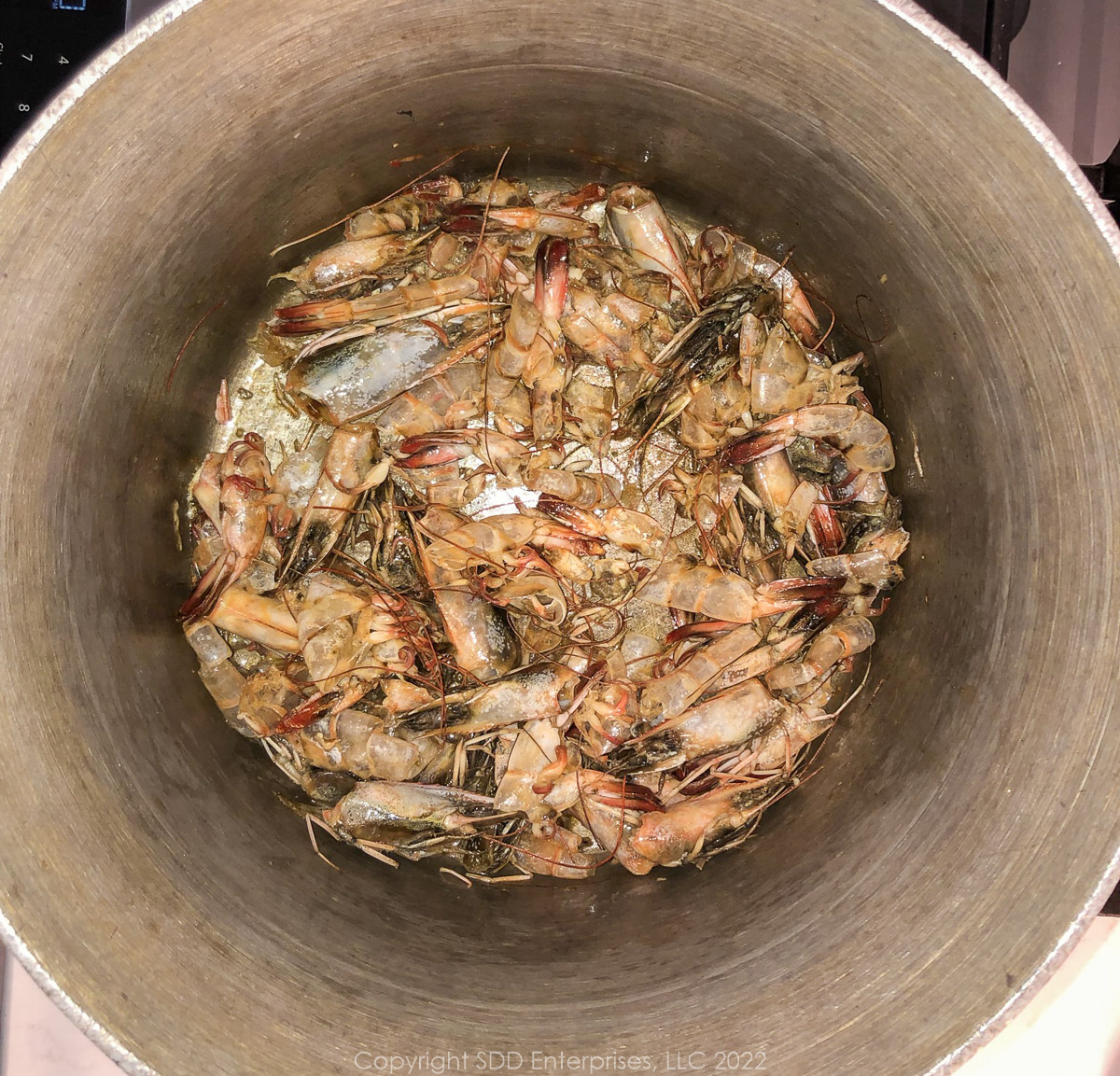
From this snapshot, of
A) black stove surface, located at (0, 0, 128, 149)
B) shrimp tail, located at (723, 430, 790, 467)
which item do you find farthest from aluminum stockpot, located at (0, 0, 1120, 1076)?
black stove surface, located at (0, 0, 128, 149)

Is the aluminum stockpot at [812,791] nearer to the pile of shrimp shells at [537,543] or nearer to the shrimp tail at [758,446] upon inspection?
the pile of shrimp shells at [537,543]

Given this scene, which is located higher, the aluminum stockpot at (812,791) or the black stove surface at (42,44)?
the black stove surface at (42,44)

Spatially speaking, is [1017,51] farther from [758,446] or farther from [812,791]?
[812,791]

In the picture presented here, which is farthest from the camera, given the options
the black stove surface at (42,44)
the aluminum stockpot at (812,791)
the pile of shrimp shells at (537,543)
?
the pile of shrimp shells at (537,543)

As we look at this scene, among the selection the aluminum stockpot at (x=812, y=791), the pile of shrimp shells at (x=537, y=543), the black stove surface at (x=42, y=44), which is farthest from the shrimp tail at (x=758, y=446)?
the black stove surface at (x=42, y=44)

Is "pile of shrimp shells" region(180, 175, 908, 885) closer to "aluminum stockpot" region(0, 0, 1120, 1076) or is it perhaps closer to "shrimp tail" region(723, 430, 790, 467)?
"shrimp tail" region(723, 430, 790, 467)

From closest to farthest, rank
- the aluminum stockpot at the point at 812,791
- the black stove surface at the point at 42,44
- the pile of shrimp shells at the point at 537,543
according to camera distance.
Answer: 1. the aluminum stockpot at the point at 812,791
2. the black stove surface at the point at 42,44
3. the pile of shrimp shells at the point at 537,543

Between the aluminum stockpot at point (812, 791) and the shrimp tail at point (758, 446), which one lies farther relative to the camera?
the shrimp tail at point (758, 446)
